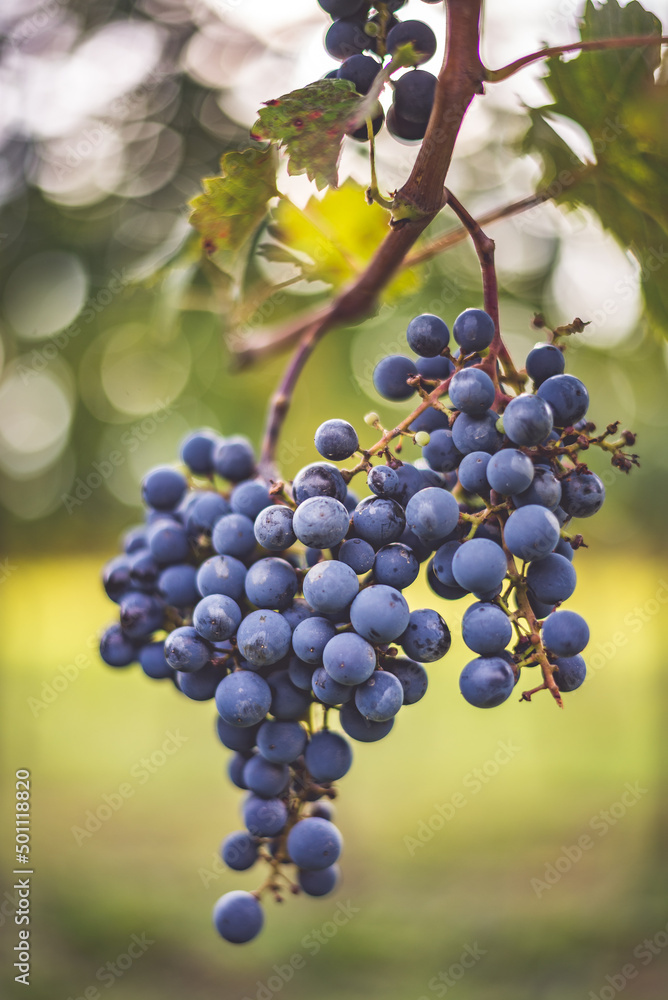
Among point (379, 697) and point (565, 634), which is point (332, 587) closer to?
point (379, 697)

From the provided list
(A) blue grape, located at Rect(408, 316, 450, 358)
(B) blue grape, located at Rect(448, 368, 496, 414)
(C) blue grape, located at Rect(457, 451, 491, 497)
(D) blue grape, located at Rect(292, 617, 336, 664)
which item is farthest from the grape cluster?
(D) blue grape, located at Rect(292, 617, 336, 664)

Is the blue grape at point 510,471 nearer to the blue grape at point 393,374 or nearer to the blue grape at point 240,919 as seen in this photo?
the blue grape at point 393,374

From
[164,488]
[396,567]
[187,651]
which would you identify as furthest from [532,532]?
[164,488]

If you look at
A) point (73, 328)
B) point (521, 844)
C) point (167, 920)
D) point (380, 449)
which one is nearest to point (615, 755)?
point (521, 844)

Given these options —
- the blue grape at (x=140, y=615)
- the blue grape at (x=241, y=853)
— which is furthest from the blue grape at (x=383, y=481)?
the blue grape at (x=241, y=853)

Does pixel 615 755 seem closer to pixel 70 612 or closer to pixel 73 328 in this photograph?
pixel 73 328

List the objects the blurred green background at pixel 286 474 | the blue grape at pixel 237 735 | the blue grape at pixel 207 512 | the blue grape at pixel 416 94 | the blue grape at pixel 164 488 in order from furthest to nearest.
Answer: the blurred green background at pixel 286 474
the blue grape at pixel 164 488
the blue grape at pixel 207 512
the blue grape at pixel 237 735
the blue grape at pixel 416 94

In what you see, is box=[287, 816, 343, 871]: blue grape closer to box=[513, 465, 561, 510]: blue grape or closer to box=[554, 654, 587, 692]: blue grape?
box=[554, 654, 587, 692]: blue grape
